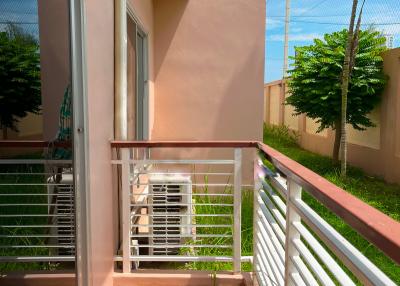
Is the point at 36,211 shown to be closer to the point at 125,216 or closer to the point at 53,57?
the point at 53,57

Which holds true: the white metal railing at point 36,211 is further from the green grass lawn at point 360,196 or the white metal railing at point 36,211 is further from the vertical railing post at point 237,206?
the green grass lawn at point 360,196

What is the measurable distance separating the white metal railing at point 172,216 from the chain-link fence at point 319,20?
105 inches

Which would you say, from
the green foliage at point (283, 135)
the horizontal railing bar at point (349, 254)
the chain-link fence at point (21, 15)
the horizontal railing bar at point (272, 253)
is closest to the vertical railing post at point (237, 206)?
Answer: the horizontal railing bar at point (272, 253)

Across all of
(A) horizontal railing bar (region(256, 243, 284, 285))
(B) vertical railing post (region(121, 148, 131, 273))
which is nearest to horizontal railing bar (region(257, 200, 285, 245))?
Answer: (A) horizontal railing bar (region(256, 243, 284, 285))

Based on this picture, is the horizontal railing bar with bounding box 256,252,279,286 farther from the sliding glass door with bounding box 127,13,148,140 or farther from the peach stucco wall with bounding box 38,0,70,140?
the sliding glass door with bounding box 127,13,148,140

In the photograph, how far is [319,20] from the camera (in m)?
13.5

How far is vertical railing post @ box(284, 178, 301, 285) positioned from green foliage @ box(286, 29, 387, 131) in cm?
545

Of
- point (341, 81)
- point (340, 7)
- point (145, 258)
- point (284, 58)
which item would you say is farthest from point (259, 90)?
point (284, 58)

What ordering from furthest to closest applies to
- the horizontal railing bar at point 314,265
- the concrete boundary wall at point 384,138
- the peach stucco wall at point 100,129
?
1. the concrete boundary wall at point 384,138
2. the peach stucco wall at point 100,129
3. the horizontal railing bar at point 314,265

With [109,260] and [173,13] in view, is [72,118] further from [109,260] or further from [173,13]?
[173,13]

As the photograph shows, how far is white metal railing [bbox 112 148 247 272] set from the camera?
8.36 ft

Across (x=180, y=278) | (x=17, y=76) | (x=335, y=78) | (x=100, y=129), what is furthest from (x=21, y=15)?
(x=335, y=78)

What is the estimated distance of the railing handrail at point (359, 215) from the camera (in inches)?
28.2

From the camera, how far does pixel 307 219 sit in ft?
4.41
